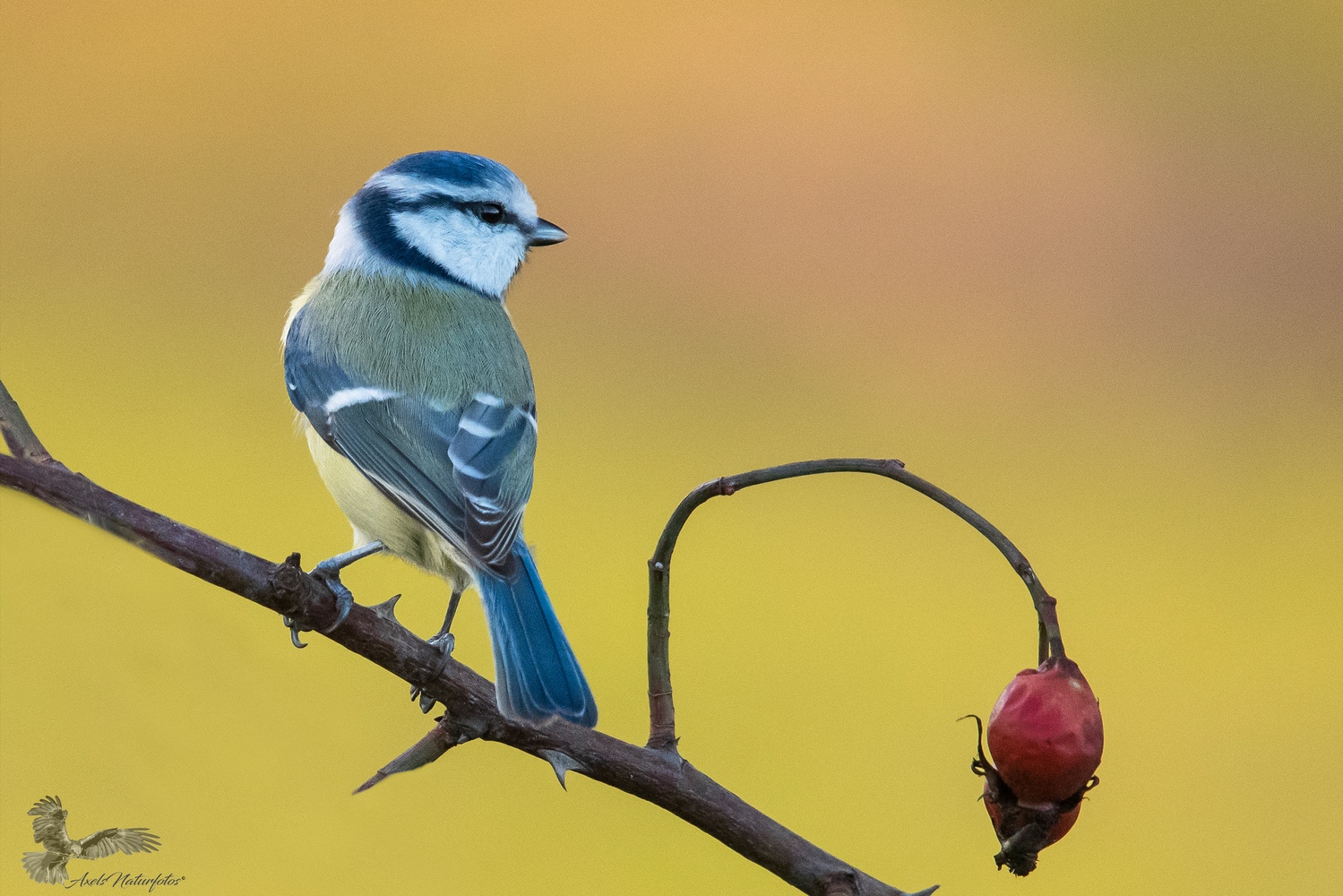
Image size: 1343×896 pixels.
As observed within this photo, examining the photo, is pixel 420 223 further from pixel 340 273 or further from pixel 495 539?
pixel 495 539

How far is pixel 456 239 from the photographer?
1020 millimetres

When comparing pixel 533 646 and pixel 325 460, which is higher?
pixel 325 460

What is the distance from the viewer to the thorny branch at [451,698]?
0.47 metres

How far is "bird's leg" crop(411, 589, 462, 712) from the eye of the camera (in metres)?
0.62

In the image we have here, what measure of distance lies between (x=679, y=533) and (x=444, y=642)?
0.99ft

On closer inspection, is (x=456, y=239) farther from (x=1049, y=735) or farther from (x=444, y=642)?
(x=1049, y=735)

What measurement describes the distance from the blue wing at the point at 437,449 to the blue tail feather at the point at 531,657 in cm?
2

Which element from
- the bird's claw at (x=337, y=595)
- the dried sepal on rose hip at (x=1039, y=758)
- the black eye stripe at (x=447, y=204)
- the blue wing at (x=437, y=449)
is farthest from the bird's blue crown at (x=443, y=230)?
the dried sepal on rose hip at (x=1039, y=758)

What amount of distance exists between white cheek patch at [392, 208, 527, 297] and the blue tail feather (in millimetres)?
372

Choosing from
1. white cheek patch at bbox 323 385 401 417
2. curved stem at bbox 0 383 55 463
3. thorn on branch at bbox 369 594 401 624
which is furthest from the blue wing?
curved stem at bbox 0 383 55 463

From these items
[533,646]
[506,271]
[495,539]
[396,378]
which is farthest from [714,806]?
[506,271]

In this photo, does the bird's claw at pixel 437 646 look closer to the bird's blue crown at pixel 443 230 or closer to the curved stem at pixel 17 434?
the curved stem at pixel 17 434

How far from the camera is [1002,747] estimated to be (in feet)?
1.81

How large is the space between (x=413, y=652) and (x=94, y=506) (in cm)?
15
